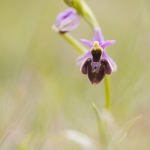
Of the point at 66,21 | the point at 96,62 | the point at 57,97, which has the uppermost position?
the point at 66,21

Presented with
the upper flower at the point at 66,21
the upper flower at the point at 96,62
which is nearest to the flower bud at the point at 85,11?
the upper flower at the point at 66,21

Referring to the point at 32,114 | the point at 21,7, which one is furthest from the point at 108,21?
the point at 32,114

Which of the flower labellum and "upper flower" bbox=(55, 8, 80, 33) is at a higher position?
"upper flower" bbox=(55, 8, 80, 33)

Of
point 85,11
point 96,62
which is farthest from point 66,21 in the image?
point 96,62

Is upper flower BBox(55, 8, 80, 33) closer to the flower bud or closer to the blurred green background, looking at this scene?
the flower bud

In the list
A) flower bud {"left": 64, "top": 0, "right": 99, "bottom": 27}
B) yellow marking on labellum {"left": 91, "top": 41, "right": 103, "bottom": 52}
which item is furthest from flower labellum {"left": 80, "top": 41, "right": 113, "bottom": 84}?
flower bud {"left": 64, "top": 0, "right": 99, "bottom": 27}

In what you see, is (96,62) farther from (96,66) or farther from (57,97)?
(57,97)

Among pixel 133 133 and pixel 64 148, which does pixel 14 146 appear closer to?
pixel 64 148

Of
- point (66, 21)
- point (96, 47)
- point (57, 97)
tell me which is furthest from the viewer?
point (66, 21)
